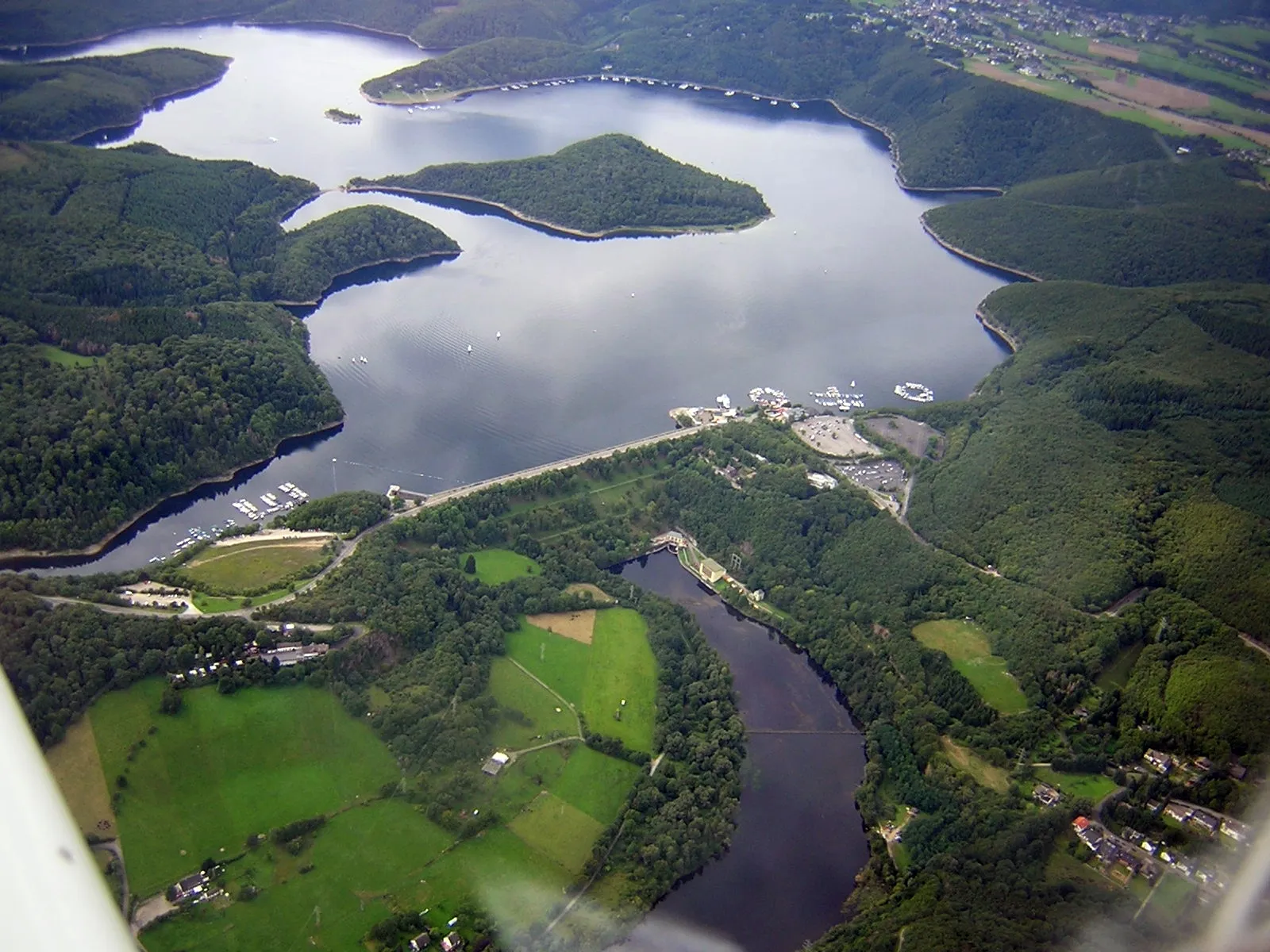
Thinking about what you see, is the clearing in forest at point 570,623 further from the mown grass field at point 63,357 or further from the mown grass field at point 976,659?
the mown grass field at point 63,357

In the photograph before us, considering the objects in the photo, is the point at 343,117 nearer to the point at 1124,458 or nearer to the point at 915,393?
the point at 915,393

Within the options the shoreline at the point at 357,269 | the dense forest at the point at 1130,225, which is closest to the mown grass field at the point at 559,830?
the shoreline at the point at 357,269

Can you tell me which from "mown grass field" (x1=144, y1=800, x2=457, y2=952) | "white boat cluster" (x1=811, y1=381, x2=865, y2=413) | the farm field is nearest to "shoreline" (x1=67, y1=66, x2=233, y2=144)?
"white boat cluster" (x1=811, y1=381, x2=865, y2=413)

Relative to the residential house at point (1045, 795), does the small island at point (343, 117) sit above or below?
above

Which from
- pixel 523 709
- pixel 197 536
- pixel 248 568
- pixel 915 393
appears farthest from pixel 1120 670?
pixel 197 536

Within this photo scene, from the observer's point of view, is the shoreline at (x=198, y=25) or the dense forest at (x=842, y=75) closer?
the dense forest at (x=842, y=75)

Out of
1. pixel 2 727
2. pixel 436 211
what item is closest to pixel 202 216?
pixel 436 211

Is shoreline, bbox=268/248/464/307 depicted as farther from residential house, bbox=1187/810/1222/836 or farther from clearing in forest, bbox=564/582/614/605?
residential house, bbox=1187/810/1222/836
